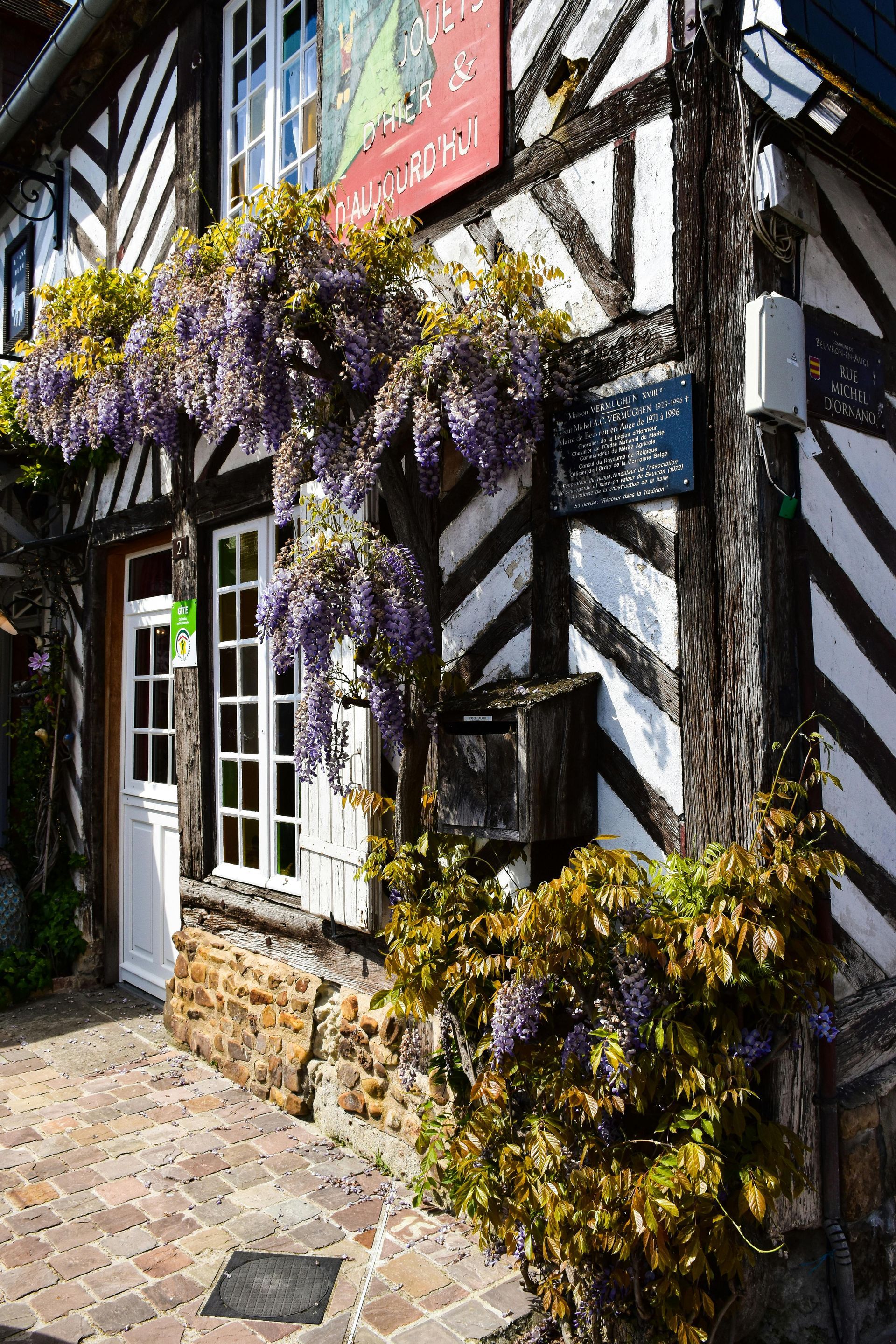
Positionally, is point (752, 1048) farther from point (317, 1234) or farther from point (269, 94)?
point (269, 94)

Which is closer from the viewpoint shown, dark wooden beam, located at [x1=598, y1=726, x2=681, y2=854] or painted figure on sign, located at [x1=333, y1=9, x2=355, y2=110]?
dark wooden beam, located at [x1=598, y1=726, x2=681, y2=854]

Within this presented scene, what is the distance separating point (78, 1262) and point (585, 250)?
10.9ft

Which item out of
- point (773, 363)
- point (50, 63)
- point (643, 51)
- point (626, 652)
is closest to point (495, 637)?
point (626, 652)

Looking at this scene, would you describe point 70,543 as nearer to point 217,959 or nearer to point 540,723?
point 217,959

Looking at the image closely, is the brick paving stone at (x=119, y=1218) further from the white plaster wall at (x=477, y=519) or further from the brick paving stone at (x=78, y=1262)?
the white plaster wall at (x=477, y=519)

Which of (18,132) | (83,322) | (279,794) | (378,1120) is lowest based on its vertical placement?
(378,1120)

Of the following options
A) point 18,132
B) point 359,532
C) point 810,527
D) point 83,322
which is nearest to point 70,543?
point 83,322

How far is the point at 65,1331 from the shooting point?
2.56 meters

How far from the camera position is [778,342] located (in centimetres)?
251

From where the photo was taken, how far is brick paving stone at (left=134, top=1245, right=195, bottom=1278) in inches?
111

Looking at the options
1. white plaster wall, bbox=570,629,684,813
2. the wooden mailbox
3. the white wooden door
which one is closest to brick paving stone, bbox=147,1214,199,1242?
the wooden mailbox

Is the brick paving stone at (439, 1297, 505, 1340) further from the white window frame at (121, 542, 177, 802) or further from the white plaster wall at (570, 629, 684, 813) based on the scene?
the white window frame at (121, 542, 177, 802)

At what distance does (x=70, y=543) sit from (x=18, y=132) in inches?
107

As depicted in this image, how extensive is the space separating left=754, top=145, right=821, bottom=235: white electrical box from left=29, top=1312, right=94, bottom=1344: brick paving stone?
11.0 ft
